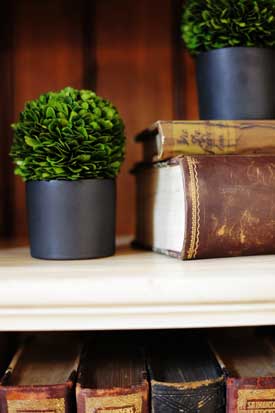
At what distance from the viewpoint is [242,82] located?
58 cm

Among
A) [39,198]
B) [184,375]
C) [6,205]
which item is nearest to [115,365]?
[184,375]

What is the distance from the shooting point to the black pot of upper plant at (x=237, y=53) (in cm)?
56

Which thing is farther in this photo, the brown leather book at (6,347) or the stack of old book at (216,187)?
the brown leather book at (6,347)

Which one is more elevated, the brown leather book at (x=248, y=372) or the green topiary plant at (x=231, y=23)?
the green topiary plant at (x=231, y=23)

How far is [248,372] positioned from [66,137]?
0.29 m

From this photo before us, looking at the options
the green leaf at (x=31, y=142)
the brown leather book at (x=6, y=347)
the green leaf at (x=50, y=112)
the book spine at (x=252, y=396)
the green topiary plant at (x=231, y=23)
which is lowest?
the brown leather book at (x=6, y=347)

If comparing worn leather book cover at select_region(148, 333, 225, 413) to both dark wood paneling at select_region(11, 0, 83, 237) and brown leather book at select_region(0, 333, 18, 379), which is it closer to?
brown leather book at select_region(0, 333, 18, 379)

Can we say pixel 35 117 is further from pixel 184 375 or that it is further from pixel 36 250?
pixel 184 375

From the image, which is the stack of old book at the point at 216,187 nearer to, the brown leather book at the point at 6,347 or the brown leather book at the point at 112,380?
the brown leather book at the point at 112,380

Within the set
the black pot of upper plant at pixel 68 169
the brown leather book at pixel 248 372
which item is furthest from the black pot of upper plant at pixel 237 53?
the brown leather book at pixel 248 372

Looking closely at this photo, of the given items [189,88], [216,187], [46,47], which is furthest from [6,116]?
[216,187]

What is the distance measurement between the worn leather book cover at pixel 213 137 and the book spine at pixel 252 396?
0.23m

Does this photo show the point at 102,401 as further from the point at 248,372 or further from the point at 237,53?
the point at 237,53

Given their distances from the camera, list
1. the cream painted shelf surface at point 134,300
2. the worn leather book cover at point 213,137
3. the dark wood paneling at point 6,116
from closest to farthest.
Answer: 1. the cream painted shelf surface at point 134,300
2. the worn leather book cover at point 213,137
3. the dark wood paneling at point 6,116
